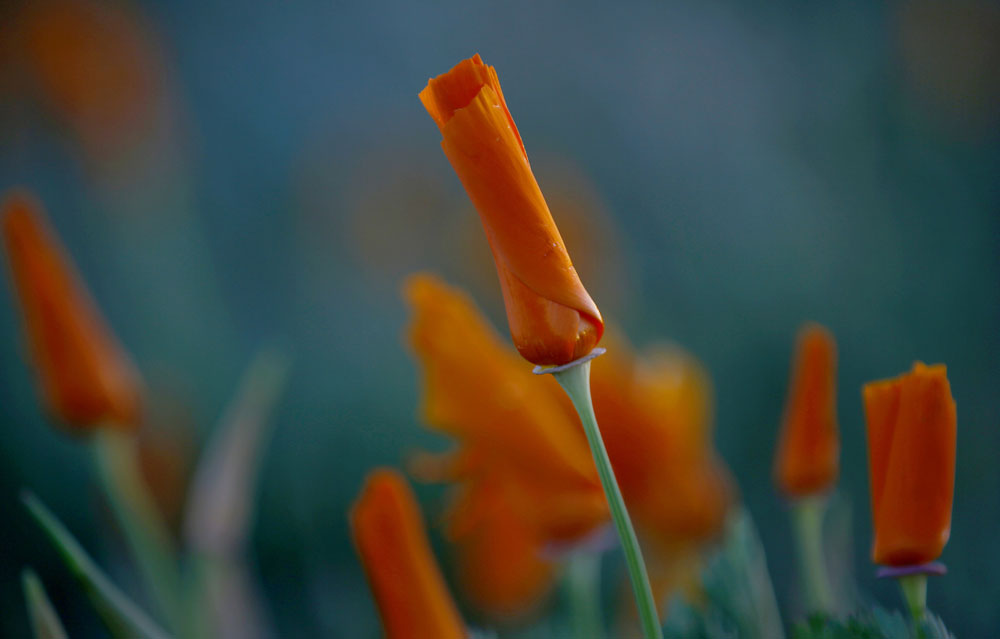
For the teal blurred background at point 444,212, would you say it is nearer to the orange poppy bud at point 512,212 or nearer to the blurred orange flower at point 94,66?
the blurred orange flower at point 94,66

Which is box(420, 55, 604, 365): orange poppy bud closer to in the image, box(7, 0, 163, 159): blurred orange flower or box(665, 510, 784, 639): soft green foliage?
box(665, 510, 784, 639): soft green foliage

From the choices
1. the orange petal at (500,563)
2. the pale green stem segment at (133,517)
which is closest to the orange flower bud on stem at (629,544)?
the orange petal at (500,563)

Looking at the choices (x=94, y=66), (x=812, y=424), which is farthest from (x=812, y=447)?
(x=94, y=66)

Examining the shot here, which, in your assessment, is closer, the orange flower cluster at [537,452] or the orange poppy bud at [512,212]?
the orange poppy bud at [512,212]

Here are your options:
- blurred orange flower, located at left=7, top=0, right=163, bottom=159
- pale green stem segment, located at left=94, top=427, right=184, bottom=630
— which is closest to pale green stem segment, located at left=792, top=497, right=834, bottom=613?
pale green stem segment, located at left=94, top=427, right=184, bottom=630

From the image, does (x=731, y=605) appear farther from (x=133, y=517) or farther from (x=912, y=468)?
(x=133, y=517)
